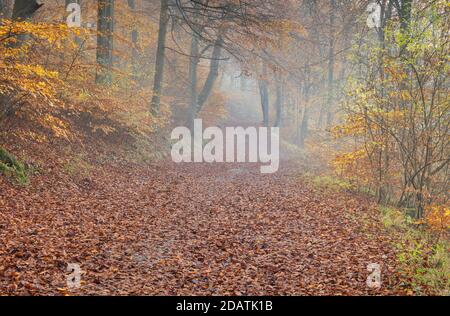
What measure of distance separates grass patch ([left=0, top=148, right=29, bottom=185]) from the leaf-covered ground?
0.29 m

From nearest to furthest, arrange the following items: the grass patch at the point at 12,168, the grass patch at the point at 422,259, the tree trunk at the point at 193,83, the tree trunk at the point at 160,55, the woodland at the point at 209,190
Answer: the grass patch at the point at 422,259
the woodland at the point at 209,190
the grass patch at the point at 12,168
the tree trunk at the point at 160,55
the tree trunk at the point at 193,83

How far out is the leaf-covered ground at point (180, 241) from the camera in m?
6.36

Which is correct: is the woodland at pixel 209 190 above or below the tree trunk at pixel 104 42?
below

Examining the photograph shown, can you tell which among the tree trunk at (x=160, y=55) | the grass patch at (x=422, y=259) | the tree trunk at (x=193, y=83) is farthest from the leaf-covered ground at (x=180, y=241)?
the tree trunk at (x=193, y=83)

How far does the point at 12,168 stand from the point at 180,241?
4464 millimetres

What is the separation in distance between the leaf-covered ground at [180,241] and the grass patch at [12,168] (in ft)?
0.95

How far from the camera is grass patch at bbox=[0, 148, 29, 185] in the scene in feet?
31.5

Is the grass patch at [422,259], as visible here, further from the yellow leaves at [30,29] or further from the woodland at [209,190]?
the yellow leaves at [30,29]

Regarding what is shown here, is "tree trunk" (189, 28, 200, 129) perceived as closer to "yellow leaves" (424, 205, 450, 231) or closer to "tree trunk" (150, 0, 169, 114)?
"tree trunk" (150, 0, 169, 114)

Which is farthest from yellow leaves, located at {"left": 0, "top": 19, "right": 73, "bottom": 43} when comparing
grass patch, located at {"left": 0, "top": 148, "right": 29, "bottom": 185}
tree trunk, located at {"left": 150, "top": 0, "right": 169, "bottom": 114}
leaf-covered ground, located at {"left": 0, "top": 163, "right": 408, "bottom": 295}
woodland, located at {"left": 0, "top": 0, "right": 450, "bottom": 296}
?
tree trunk, located at {"left": 150, "top": 0, "right": 169, "bottom": 114}

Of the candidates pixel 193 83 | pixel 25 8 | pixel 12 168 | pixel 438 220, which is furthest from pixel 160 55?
pixel 438 220

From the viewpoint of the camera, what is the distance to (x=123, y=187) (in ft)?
40.6
